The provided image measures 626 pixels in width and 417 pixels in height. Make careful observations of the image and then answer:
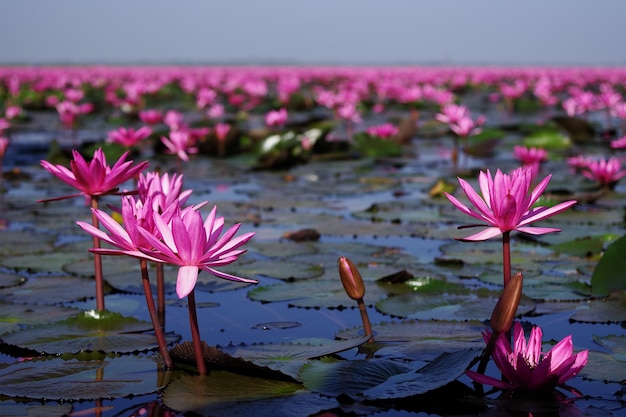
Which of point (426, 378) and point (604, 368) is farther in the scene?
point (604, 368)

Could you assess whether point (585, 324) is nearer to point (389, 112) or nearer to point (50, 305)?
point (50, 305)

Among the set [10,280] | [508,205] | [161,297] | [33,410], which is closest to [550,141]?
[10,280]

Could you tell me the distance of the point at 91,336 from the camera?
5.79 feet

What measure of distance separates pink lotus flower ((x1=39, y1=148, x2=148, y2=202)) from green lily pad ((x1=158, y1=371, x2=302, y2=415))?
55 cm

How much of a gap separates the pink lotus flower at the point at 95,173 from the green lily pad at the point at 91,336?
32cm

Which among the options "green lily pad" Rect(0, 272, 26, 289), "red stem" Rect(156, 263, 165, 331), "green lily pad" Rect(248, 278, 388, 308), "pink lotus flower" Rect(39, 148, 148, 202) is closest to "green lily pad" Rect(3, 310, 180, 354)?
"red stem" Rect(156, 263, 165, 331)

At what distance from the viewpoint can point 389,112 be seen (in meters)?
12.6

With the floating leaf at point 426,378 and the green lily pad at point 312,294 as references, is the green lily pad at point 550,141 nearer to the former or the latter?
the green lily pad at point 312,294

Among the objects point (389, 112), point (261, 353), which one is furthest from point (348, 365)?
point (389, 112)

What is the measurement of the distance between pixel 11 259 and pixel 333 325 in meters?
1.38

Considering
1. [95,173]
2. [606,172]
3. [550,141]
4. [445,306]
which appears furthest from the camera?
[550,141]

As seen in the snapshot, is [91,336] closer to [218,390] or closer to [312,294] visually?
[218,390]

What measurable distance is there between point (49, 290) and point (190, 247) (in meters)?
1.18

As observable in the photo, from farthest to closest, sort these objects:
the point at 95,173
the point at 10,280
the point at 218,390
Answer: the point at 10,280, the point at 95,173, the point at 218,390
